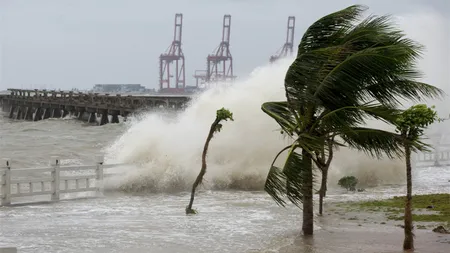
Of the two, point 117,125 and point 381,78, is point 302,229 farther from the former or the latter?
point 117,125

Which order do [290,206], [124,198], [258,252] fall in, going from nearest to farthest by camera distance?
[258,252]
[290,206]
[124,198]

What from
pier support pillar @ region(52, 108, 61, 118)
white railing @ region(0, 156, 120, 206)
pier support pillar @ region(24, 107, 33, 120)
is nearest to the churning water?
white railing @ region(0, 156, 120, 206)

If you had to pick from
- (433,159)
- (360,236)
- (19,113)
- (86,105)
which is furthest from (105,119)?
(360,236)

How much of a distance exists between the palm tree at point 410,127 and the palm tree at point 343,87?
1.46 feet

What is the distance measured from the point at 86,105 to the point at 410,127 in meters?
57.5

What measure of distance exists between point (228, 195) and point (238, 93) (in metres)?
8.00

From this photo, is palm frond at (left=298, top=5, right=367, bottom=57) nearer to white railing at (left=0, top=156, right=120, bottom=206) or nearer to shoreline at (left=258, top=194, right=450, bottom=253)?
shoreline at (left=258, top=194, right=450, bottom=253)

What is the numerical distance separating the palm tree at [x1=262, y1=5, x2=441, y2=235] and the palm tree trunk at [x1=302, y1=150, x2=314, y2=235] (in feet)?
0.07

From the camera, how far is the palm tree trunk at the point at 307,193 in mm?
11992

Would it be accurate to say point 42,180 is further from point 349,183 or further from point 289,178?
point 349,183

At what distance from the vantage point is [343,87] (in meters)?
11.8

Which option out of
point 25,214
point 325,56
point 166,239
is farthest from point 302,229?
point 25,214

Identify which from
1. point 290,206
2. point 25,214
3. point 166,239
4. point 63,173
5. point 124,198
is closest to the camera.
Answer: point 166,239

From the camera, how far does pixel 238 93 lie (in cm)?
2745
